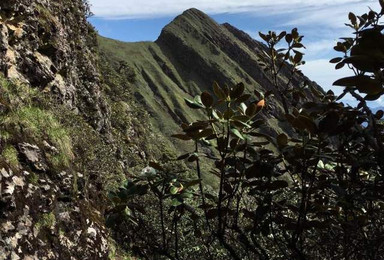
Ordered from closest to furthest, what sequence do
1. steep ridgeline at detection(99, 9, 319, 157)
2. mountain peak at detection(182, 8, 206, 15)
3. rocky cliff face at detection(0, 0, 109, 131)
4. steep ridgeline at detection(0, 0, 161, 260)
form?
steep ridgeline at detection(0, 0, 161, 260) < rocky cliff face at detection(0, 0, 109, 131) < steep ridgeline at detection(99, 9, 319, 157) < mountain peak at detection(182, 8, 206, 15)

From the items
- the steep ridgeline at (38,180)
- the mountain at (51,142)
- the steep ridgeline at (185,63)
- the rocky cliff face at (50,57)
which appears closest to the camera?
the steep ridgeline at (38,180)

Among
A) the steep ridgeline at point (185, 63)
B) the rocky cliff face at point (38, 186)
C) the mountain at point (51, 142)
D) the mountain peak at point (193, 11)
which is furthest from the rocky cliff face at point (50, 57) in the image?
the mountain peak at point (193, 11)

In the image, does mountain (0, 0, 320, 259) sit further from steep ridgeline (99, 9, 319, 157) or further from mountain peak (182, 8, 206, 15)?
mountain peak (182, 8, 206, 15)

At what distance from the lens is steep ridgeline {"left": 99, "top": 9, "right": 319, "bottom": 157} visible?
386 feet

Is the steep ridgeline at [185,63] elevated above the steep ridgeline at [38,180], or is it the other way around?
the steep ridgeline at [185,63]

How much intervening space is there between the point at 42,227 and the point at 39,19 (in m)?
14.0

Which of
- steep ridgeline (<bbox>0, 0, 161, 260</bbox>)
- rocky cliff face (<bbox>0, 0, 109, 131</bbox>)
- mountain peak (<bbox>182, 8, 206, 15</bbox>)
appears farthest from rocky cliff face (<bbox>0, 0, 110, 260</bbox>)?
mountain peak (<bbox>182, 8, 206, 15</bbox>)

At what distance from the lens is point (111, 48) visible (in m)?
134

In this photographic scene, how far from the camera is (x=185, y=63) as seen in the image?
151 m

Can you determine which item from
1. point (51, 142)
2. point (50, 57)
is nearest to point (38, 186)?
point (51, 142)

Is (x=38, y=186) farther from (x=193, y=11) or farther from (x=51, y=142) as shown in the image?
(x=193, y=11)

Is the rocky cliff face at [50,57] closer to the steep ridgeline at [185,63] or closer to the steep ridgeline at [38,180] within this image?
the steep ridgeline at [38,180]

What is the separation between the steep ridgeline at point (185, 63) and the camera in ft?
386

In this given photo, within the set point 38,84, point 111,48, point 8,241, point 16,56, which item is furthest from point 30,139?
point 111,48
